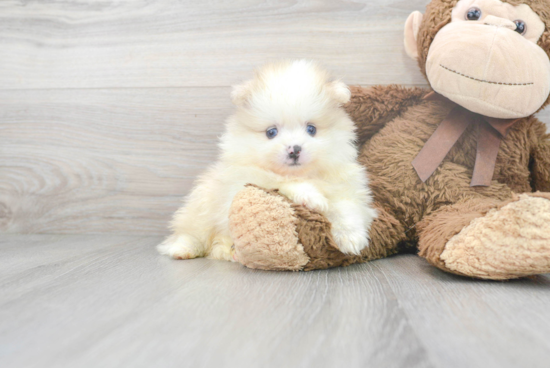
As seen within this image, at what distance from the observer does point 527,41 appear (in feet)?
2.79

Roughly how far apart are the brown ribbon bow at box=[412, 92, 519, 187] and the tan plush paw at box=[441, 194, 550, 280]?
0.23 m

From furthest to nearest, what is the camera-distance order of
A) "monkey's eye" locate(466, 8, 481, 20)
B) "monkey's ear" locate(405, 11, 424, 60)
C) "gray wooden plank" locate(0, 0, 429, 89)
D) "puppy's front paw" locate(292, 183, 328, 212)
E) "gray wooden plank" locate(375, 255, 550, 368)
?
"gray wooden plank" locate(0, 0, 429, 89)
"monkey's ear" locate(405, 11, 424, 60)
"monkey's eye" locate(466, 8, 481, 20)
"puppy's front paw" locate(292, 183, 328, 212)
"gray wooden plank" locate(375, 255, 550, 368)

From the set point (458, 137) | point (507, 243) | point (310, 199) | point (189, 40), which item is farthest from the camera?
point (189, 40)

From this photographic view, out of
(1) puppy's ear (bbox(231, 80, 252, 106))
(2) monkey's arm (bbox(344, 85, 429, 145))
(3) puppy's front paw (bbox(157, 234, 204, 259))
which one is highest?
(1) puppy's ear (bbox(231, 80, 252, 106))

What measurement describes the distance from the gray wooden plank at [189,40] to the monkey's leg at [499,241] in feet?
1.83

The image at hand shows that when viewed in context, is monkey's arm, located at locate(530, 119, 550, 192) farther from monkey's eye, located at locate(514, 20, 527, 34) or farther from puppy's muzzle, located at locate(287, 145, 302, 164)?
puppy's muzzle, located at locate(287, 145, 302, 164)

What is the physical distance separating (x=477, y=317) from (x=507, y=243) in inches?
7.0

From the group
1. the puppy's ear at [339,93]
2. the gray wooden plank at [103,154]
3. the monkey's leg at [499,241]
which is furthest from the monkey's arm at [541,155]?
the gray wooden plank at [103,154]

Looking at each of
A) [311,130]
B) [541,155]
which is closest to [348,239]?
[311,130]

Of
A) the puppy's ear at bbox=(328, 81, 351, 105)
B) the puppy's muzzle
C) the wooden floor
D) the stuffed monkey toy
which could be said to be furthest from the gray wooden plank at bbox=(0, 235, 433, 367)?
the puppy's ear at bbox=(328, 81, 351, 105)

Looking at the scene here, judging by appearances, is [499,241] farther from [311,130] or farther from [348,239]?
[311,130]

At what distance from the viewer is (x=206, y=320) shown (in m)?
0.56

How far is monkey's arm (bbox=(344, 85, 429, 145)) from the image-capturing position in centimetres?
103

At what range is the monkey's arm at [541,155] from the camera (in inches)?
37.4
